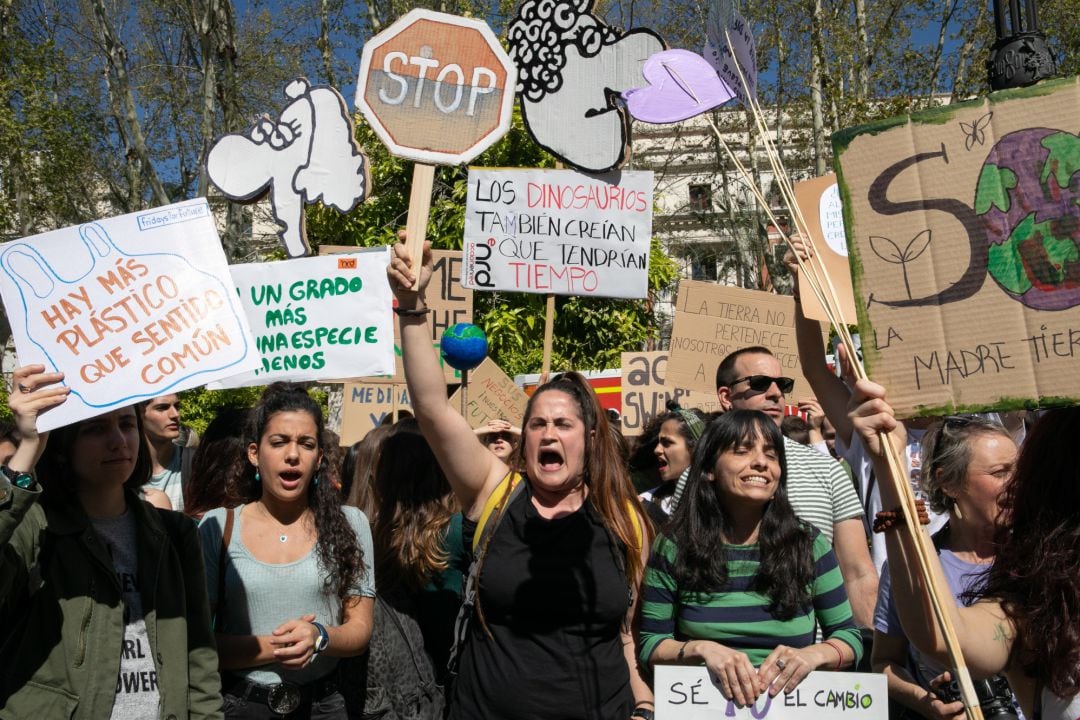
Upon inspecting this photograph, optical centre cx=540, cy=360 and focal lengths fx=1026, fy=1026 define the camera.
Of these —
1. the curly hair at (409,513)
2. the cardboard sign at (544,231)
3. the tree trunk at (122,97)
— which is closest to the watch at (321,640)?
the curly hair at (409,513)

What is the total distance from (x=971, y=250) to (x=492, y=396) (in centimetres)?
423

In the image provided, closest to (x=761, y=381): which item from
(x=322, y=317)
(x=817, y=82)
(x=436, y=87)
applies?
(x=436, y=87)

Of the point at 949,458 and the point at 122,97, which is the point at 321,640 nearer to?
the point at 949,458

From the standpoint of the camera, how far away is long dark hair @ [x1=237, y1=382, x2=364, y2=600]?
333cm

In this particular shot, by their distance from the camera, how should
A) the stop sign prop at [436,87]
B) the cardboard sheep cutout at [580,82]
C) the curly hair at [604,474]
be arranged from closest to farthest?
the curly hair at [604,474], the stop sign prop at [436,87], the cardboard sheep cutout at [580,82]

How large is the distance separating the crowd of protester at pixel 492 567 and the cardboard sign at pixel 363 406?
9.85 ft

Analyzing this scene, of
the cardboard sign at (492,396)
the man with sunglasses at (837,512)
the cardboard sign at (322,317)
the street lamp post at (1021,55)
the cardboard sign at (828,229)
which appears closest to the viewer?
the man with sunglasses at (837,512)

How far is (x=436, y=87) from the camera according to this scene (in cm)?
409

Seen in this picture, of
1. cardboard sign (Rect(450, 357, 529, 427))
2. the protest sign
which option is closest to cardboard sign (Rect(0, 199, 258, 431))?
cardboard sign (Rect(450, 357, 529, 427))

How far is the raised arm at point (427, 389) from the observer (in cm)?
297

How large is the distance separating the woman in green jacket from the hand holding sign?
169cm

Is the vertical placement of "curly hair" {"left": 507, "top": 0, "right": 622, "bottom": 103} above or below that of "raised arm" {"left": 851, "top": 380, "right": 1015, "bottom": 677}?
above

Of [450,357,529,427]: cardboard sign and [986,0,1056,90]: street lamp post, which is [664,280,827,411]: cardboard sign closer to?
[450,357,529,427]: cardboard sign

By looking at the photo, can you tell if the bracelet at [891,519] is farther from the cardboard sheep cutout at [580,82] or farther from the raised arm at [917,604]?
the cardboard sheep cutout at [580,82]
